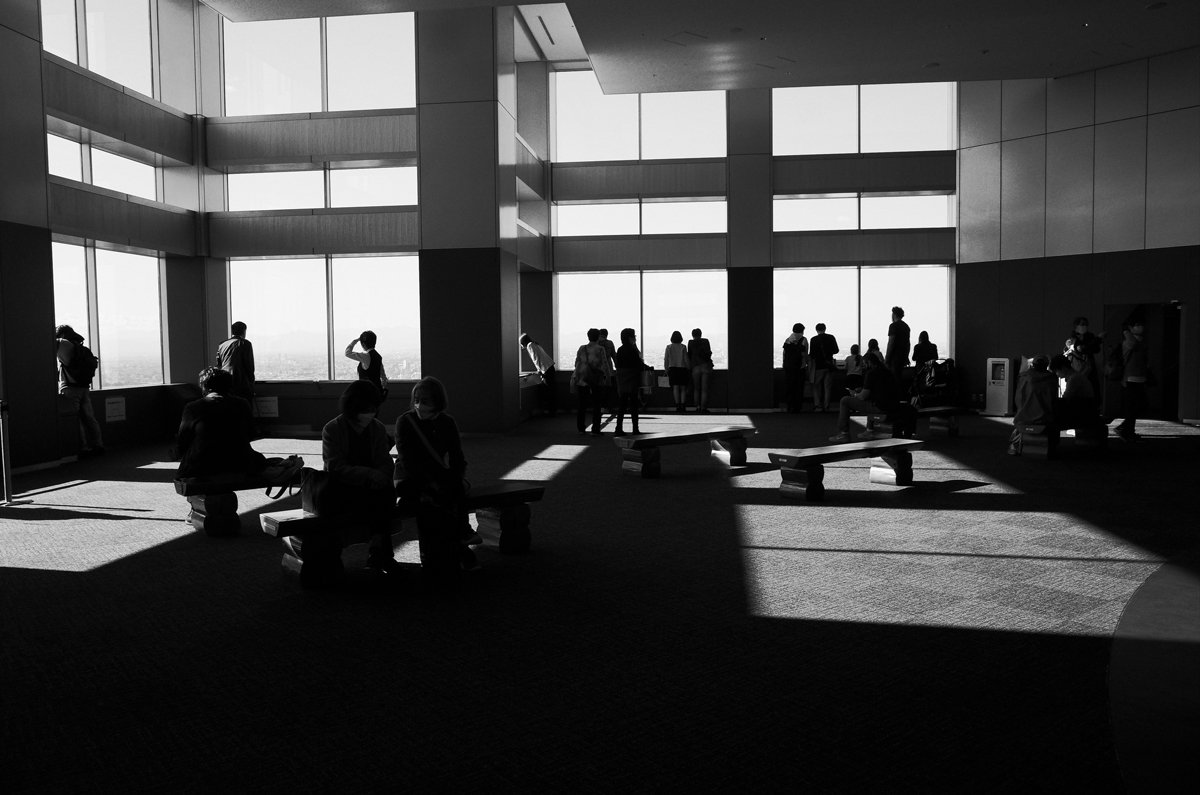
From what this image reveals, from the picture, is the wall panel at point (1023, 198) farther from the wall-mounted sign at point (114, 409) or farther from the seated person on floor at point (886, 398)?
the wall-mounted sign at point (114, 409)

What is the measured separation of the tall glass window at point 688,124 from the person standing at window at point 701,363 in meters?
3.65

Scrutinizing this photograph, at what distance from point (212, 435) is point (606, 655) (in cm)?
430

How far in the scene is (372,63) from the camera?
14891mm

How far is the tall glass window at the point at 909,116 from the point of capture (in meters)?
17.9

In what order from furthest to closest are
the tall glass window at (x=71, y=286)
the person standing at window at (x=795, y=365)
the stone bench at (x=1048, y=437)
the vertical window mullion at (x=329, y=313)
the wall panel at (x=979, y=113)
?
the person standing at window at (x=795, y=365) < the wall panel at (x=979, y=113) < the vertical window mullion at (x=329, y=313) < the tall glass window at (x=71, y=286) < the stone bench at (x=1048, y=437)

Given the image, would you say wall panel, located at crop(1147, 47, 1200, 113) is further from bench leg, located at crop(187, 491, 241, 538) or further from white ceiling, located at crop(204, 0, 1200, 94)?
bench leg, located at crop(187, 491, 241, 538)

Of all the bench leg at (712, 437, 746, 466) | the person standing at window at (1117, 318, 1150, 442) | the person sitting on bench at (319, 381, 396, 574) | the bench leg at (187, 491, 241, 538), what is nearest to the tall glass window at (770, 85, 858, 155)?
the person standing at window at (1117, 318, 1150, 442)

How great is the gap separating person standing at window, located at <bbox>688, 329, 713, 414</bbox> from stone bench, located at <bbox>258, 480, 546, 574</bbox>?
11718mm

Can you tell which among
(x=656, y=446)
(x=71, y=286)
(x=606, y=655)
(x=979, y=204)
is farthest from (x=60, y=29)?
(x=979, y=204)

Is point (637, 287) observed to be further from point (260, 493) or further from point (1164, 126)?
point (260, 493)

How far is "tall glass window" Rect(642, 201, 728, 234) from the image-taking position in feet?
60.7

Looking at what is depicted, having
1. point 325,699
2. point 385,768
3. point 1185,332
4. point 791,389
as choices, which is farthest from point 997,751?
point 791,389

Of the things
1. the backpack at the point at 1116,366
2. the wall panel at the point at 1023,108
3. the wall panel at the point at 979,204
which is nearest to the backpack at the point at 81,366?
the backpack at the point at 1116,366

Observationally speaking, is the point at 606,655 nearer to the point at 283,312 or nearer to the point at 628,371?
the point at 628,371
